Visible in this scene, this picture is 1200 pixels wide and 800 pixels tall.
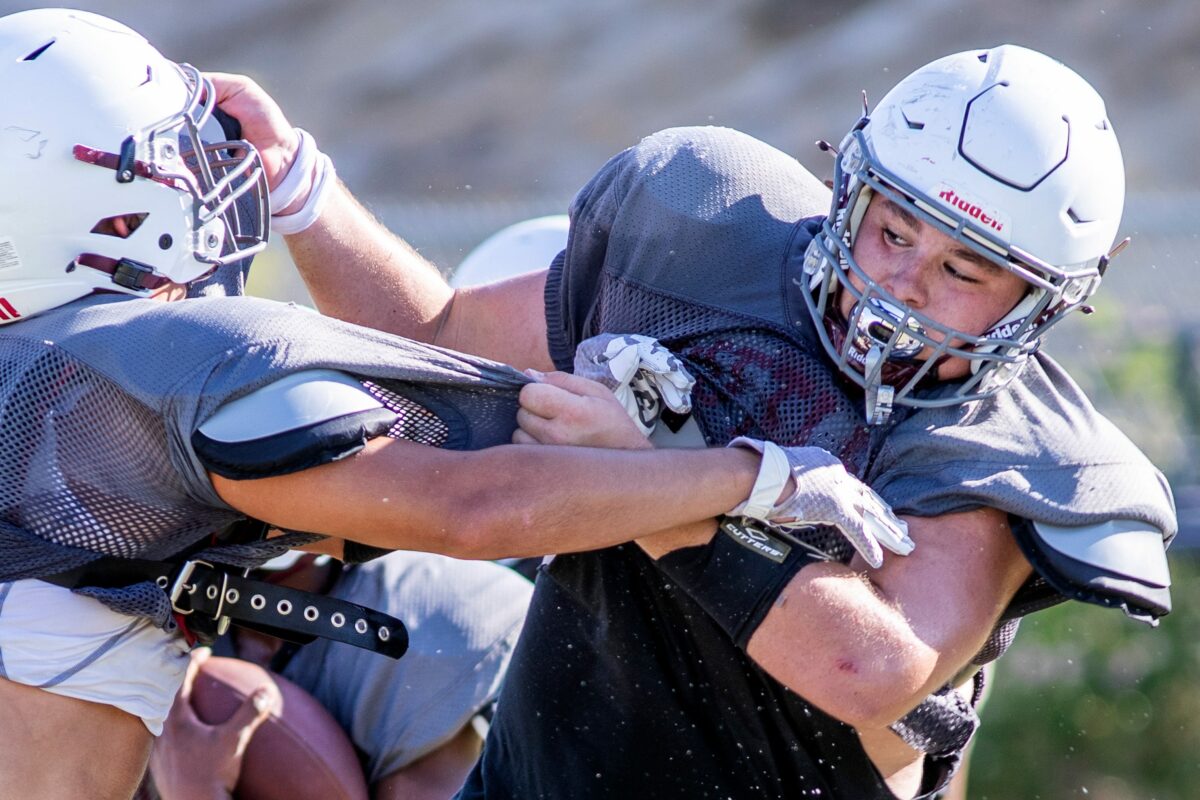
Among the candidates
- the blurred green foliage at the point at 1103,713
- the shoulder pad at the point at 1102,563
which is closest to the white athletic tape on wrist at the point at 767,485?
the shoulder pad at the point at 1102,563

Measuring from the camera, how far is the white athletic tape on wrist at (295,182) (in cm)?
304

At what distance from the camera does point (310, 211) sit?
3.11m

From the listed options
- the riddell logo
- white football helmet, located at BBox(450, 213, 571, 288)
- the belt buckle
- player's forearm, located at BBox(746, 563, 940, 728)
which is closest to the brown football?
the belt buckle

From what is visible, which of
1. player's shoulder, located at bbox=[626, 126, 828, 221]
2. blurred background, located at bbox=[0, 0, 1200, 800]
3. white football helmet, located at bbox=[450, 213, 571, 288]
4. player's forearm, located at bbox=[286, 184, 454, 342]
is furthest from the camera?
blurred background, located at bbox=[0, 0, 1200, 800]

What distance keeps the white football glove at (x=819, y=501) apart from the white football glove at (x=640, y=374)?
0.19m

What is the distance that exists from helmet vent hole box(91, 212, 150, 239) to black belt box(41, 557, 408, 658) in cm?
48

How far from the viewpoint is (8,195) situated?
242 centimetres

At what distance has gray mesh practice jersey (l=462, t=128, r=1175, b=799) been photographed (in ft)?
8.66

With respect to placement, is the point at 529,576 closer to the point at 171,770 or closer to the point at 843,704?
the point at 171,770

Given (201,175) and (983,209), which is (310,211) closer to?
(201,175)

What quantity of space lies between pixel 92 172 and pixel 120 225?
0.09 m

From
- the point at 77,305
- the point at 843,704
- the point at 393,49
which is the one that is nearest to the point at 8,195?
the point at 77,305

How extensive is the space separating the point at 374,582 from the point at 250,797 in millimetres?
540

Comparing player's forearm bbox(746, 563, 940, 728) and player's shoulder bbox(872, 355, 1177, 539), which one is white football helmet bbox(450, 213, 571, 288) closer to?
player's shoulder bbox(872, 355, 1177, 539)
